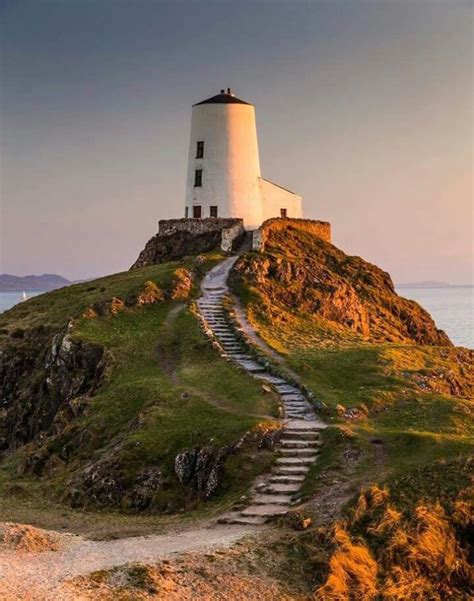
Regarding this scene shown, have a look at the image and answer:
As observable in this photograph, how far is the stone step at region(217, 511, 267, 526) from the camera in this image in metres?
28.9

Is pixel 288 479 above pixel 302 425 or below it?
below

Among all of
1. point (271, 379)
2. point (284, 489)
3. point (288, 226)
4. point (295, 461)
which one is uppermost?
point (288, 226)

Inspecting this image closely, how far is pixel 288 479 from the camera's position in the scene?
107ft

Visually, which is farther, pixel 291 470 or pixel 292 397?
pixel 292 397

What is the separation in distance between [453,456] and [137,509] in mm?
12783

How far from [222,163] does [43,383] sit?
3761 cm

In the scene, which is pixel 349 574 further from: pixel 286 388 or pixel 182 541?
pixel 286 388

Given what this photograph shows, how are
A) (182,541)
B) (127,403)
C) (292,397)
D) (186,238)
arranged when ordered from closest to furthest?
(182,541) < (292,397) < (127,403) < (186,238)

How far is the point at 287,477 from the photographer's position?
1298 inches

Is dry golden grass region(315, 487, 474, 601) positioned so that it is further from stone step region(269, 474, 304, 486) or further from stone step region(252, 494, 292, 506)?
stone step region(269, 474, 304, 486)

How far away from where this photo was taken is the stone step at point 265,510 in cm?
2946

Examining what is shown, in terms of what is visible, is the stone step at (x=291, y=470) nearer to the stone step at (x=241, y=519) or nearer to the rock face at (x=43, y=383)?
the stone step at (x=241, y=519)

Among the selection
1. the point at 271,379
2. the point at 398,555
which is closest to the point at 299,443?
the point at 398,555

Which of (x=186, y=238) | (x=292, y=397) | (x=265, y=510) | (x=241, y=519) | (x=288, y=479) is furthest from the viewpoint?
(x=186, y=238)
